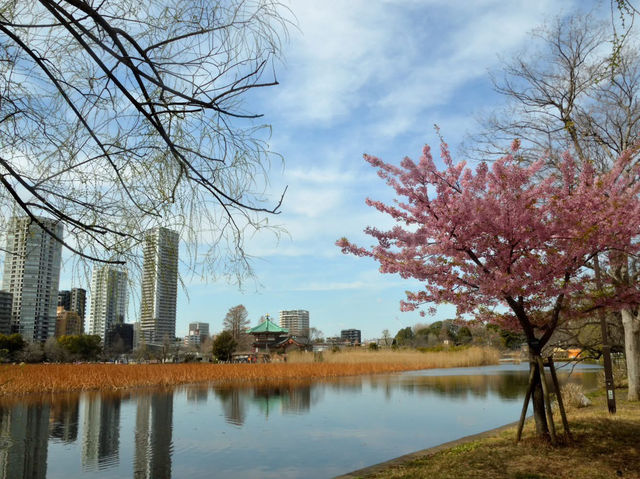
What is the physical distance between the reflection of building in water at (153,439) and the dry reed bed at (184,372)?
2.53 meters

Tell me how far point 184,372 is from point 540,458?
700 inches

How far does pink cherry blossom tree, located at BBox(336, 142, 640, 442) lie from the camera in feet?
21.2

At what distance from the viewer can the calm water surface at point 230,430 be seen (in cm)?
730

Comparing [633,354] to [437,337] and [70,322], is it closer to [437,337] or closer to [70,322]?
[70,322]

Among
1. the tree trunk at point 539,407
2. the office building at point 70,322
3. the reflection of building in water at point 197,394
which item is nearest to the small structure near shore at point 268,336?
the reflection of building in water at point 197,394

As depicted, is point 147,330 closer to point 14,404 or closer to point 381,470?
point 381,470

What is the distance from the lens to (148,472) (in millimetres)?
6969

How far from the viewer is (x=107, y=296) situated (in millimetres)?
3018

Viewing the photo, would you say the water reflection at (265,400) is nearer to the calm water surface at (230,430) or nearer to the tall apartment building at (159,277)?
the calm water surface at (230,430)

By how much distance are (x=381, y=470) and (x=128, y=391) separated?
13496mm

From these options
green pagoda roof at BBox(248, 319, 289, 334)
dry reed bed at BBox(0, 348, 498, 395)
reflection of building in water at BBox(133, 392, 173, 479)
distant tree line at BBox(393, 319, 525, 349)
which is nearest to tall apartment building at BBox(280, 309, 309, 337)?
distant tree line at BBox(393, 319, 525, 349)

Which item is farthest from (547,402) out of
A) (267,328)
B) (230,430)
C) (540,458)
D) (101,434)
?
(267,328)

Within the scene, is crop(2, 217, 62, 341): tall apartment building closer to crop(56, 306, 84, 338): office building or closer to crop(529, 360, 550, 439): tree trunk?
crop(56, 306, 84, 338): office building

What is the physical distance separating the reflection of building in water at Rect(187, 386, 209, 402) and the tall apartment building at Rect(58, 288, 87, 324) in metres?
12.9
